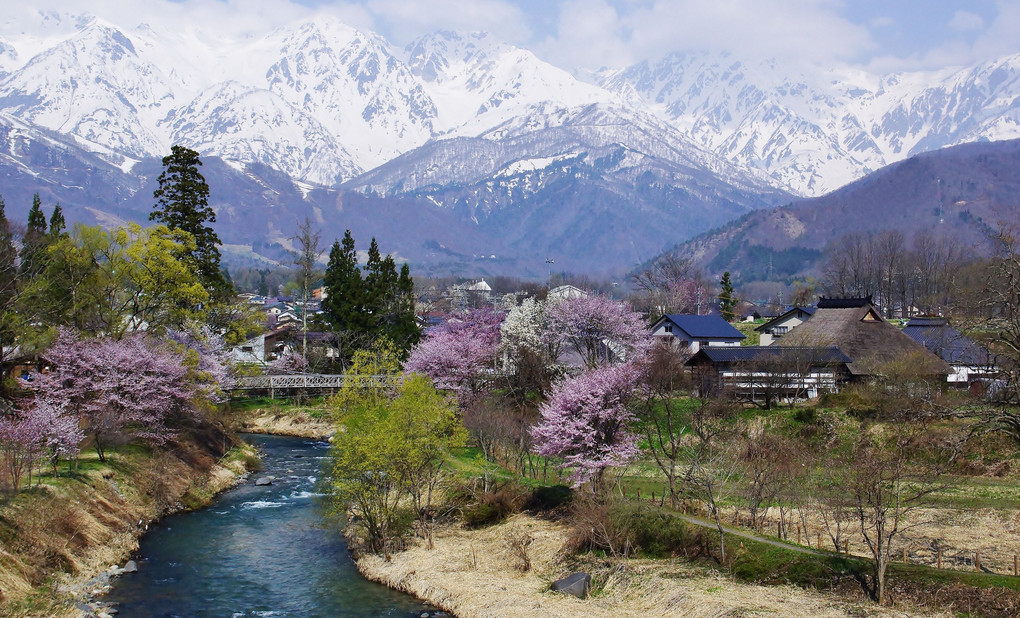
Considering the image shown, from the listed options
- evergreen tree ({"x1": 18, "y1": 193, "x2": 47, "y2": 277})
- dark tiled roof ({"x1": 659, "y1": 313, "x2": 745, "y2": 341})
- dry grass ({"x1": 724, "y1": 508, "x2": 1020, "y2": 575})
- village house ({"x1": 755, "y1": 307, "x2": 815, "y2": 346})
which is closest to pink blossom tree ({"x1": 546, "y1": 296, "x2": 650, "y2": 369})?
dark tiled roof ({"x1": 659, "y1": 313, "x2": 745, "y2": 341})

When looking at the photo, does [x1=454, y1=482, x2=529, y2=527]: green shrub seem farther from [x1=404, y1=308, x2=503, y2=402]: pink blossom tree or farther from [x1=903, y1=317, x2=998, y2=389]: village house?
[x1=903, y1=317, x2=998, y2=389]: village house

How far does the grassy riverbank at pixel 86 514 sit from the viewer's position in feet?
82.1

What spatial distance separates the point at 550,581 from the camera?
27547mm

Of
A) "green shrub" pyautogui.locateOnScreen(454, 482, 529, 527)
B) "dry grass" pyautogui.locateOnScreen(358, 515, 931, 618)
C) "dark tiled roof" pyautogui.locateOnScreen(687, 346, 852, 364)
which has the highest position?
"dark tiled roof" pyautogui.locateOnScreen(687, 346, 852, 364)

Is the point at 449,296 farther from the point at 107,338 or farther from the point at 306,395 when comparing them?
the point at 107,338

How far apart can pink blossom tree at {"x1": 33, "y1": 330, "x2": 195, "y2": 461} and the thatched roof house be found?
134 feet

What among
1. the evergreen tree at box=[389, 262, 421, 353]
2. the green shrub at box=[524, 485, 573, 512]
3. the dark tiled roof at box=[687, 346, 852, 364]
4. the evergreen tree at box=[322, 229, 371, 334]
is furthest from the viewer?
the evergreen tree at box=[322, 229, 371, 334]

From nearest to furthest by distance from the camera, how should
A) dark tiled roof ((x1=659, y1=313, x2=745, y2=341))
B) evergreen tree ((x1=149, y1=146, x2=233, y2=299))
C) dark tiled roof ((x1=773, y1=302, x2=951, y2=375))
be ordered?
1. dark tiled roof ((x1=773, y1=302, x2=951, y2=375))
2. evergreen tree ((x1=149, y1=146, x2=233, y2=299))
3. dark tiled roof ((x1=659, y1=313, x2=745, y2=341))

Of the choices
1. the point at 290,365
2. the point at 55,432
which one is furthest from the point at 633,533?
the point at 290,365

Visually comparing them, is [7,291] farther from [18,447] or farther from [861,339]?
[861,339]

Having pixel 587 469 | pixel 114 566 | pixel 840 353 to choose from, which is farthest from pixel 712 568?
pixel 840 353

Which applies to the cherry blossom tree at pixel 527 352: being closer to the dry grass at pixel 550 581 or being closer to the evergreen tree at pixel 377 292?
the evergreen tree at pixel 377 292

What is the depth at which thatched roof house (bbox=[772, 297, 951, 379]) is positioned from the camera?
174 feet

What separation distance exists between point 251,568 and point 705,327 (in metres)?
54.5
